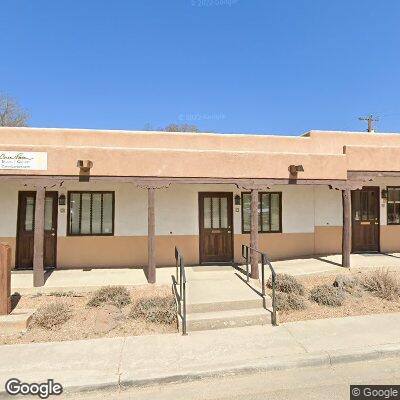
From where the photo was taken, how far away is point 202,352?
17.6ft

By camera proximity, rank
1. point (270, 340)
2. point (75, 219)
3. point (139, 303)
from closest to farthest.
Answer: point (270, 340)
point (139, 303)
point (75, 219)

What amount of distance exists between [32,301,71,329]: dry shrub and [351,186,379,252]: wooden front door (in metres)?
10.4

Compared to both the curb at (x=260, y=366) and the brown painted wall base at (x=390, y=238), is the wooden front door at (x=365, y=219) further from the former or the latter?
the curb at (x=260, y=366)

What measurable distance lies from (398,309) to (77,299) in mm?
→ 7323

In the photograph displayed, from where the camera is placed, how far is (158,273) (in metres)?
10.0

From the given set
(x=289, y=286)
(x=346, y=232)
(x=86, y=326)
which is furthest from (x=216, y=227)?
(x=86, y=326)

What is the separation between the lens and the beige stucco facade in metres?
9.20

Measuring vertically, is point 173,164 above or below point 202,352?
above

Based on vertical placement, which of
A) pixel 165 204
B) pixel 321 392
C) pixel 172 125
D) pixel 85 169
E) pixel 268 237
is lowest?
pixel 321 392

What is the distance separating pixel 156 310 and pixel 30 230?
601 cm

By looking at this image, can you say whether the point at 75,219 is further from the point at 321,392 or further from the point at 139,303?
the point at 321,392

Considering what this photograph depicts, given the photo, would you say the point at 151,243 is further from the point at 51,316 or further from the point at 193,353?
the point at 193,353

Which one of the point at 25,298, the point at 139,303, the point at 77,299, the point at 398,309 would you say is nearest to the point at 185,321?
the point at 139,303

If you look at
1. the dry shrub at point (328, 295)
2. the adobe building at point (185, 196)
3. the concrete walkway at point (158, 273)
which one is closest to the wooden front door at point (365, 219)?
the adobe building at point (185, 196)
